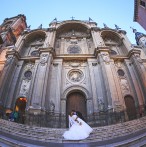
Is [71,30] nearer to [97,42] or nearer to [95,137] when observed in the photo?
[97,42]

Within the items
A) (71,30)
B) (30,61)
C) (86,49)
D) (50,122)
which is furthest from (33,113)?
(71,30)

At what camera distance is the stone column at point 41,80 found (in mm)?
14992

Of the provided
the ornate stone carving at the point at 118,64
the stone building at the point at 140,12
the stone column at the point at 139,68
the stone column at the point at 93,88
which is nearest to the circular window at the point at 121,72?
the ornate stone carving at the point at 118,64

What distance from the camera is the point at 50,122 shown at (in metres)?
14.4

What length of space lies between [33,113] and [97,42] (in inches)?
480

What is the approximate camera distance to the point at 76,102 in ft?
57.9

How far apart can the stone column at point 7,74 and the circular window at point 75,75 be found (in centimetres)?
645

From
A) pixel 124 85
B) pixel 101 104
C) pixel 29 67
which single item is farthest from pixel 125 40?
pixel 29 67

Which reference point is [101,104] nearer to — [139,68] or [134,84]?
[134,84]

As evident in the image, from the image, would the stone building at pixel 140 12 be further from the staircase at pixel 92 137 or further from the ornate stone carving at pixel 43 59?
the staircase at pixel 92 137

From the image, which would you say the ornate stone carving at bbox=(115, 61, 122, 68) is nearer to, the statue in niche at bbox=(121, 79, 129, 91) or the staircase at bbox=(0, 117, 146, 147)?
the statue in niche at bbox=(121, 79, 129, 91)

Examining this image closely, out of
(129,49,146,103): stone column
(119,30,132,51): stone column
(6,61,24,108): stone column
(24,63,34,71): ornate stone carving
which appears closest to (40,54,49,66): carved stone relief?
(24,63,34,71): ornate stone carving

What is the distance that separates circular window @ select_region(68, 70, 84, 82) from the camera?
18911 mm

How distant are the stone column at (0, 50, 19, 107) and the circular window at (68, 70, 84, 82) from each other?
21.2 ft
